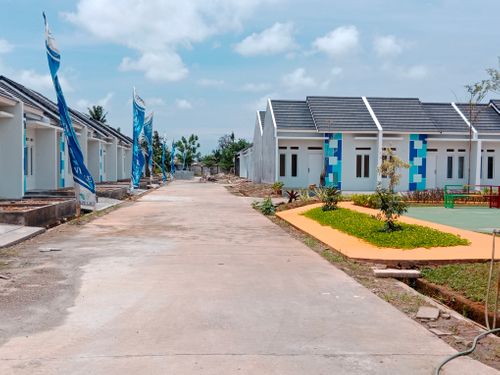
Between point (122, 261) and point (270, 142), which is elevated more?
point (270, 142)

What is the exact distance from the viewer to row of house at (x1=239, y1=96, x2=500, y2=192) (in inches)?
1371

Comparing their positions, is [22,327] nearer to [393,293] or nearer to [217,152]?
[393,293]

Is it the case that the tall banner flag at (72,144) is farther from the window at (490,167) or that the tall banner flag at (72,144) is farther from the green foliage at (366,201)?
the window at (490,167)

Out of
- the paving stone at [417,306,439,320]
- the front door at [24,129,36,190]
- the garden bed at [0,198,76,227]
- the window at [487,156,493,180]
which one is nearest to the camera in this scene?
the paving stone at [417,306,439,320]

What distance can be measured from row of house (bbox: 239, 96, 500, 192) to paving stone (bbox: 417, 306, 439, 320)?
88.0 ft

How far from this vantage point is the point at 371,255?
1095 centimetres

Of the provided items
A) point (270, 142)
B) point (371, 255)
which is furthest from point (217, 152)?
point (371, 255)

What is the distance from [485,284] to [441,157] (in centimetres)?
2951

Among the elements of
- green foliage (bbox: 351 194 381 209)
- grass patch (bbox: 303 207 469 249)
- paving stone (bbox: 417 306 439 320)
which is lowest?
paving stone (bbox: 417 306 439 320)

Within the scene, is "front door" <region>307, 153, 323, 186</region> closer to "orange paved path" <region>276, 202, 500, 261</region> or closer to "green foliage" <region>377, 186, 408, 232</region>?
"orange paved path" <region>276, 202, 500, 261</region>

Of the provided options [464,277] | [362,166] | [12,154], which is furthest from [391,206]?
[362,166]

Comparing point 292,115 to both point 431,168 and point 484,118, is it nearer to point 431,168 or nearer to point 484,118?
point 431,168

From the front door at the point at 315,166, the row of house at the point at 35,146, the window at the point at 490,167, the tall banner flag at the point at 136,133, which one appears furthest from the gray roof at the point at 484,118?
the row of house at the point at 35,146

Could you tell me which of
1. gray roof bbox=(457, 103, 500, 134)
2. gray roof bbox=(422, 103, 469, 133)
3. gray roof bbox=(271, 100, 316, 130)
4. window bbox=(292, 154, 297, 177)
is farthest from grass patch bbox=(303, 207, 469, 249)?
gray roof bbox=(457, 103, 500, 134)
